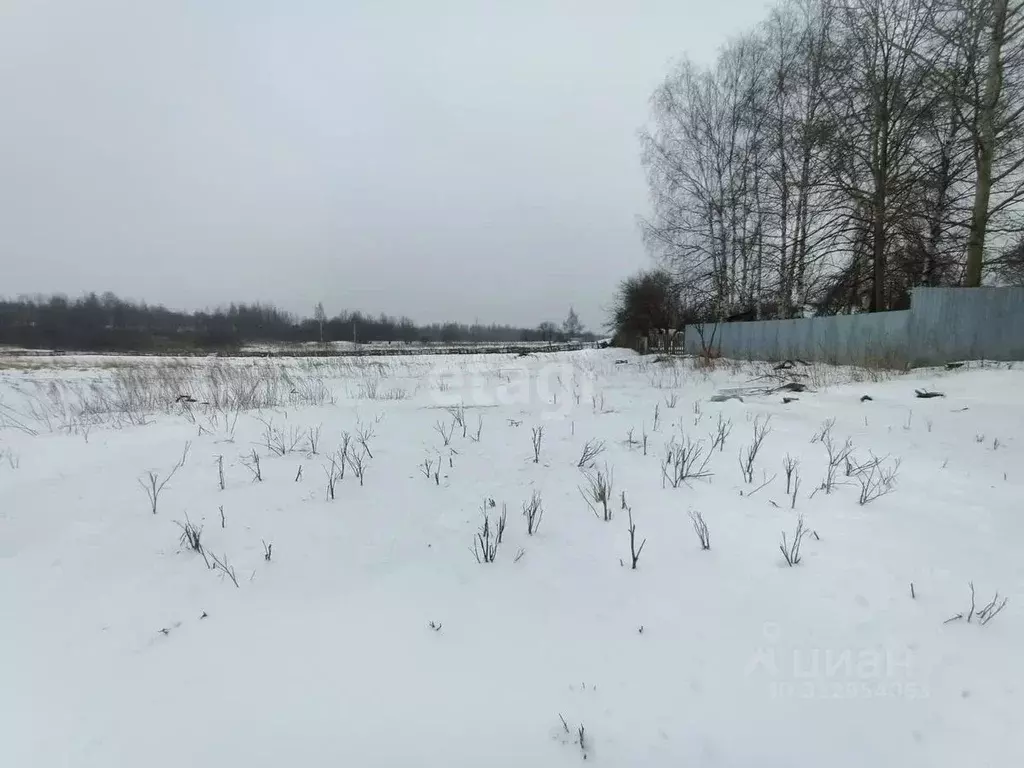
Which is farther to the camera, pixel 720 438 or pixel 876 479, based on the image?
pixel 720 438

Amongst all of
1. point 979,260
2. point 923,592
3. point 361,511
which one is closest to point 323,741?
point 361,511

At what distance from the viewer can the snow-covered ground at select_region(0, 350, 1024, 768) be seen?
1.30 metres

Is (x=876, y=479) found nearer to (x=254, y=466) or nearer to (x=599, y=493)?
(x=599, y=493)

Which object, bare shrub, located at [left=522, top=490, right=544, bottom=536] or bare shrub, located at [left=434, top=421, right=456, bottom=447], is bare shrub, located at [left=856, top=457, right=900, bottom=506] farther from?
bare shrub, located at [left=434, top=421, right=456, bottom=447]

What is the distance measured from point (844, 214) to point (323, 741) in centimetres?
1573

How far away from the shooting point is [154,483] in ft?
8.92

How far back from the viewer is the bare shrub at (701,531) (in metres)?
2.21

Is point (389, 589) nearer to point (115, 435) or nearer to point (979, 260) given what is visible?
point (115, 435)

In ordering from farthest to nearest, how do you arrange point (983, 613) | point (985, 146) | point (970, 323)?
point (985, 146), point (970, 323), point (983, 613)

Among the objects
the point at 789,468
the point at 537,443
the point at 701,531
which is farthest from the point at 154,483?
the point at 789,468

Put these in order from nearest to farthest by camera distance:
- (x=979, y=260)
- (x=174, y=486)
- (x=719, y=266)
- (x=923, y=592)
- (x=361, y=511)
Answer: (x=923, y=592) < (x=361, y=511) < (x=174, y=486) < (x=979, y=260) < (x=719, y=266)

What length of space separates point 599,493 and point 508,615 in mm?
1141

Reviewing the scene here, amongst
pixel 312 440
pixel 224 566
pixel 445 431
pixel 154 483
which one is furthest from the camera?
pixel 445 431

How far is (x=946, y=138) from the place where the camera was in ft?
36.6
